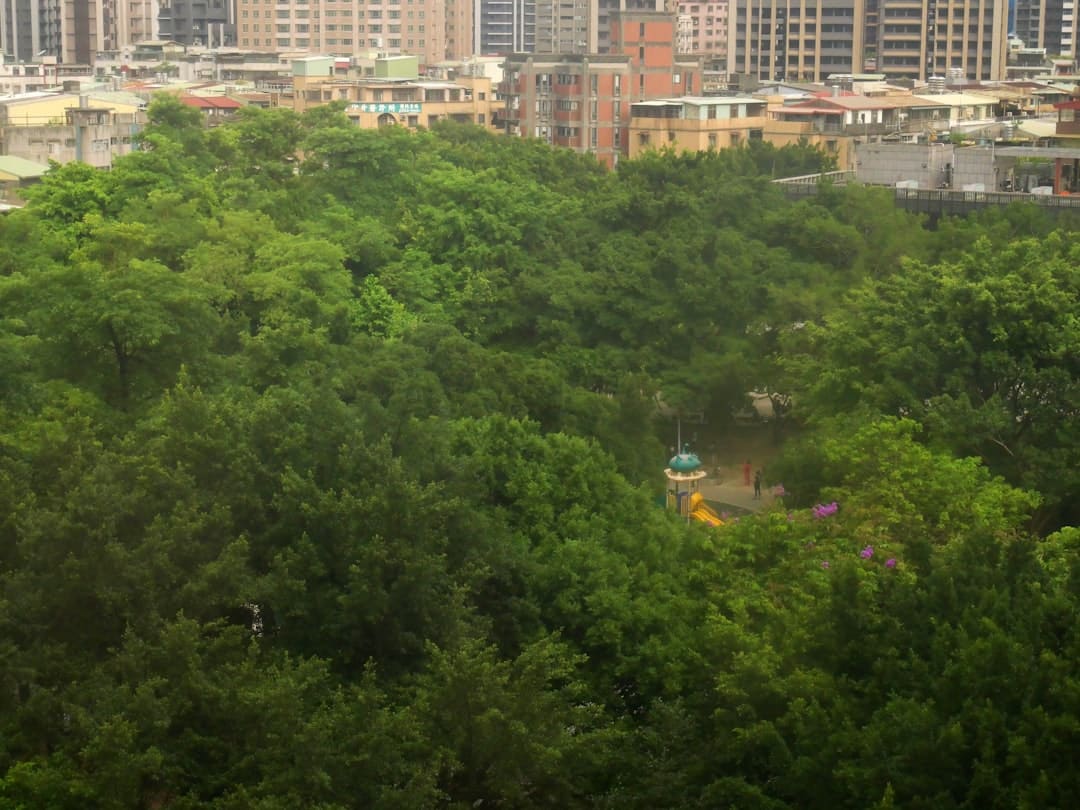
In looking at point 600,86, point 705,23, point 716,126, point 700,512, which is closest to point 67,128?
point 716,126

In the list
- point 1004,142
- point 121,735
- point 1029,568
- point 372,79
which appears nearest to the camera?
point 121,735

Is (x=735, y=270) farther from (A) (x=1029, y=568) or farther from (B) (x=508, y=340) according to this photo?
(A) (x=1029, y=568)

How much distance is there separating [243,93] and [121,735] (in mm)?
91343

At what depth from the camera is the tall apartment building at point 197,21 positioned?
170 meters

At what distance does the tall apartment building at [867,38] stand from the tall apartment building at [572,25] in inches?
314

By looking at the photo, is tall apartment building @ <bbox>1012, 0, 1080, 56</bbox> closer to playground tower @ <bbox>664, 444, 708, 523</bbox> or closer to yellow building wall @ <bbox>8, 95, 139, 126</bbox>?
yellow building wall @ <bbox>8, 95, 139, 126</bbox>

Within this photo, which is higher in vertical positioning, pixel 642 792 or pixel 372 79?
pixel 372 79

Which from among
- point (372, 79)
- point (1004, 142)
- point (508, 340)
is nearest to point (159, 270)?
point (508, 340)

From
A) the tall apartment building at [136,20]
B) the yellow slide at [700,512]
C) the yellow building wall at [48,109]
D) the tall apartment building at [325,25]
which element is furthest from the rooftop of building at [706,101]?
the tall apartment building at [136,20]

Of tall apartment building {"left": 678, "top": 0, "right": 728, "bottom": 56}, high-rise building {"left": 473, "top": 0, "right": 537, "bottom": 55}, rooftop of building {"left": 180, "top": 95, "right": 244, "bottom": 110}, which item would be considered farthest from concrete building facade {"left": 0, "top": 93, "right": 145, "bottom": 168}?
high-rise building {"left": 473, "top": 0, "right": 537, "bottom": 55}

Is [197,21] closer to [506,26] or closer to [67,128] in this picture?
[506,26]

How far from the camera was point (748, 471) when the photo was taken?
56.8 m

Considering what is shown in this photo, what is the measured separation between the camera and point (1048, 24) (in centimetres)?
18125

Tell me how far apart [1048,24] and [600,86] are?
3425 inches
